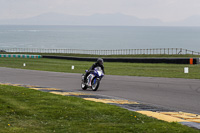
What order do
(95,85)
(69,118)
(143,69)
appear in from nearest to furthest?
(69,118), (95,85), (143,69)

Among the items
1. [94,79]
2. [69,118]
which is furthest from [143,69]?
[69,118]

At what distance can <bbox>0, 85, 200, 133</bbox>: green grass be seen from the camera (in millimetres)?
8000

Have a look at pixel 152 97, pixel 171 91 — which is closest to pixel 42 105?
pixel 152 97

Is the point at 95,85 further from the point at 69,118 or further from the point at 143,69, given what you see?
the point at 143,69

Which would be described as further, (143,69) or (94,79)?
(143,69)

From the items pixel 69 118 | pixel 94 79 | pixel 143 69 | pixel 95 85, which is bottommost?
pixel 69 118

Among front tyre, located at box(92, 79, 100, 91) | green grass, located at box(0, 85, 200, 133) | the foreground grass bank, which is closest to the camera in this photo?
green grass, located at box(0, 85, 200, 133)

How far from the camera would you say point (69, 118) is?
371 inches

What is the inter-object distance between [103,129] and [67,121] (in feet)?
4.51

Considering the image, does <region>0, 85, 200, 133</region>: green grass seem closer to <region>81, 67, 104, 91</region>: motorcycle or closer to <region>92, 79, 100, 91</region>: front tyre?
<region>81, 67, 104, 91</region>: motorcycle

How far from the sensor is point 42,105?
11.2m

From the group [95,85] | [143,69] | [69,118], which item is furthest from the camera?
[143,69]

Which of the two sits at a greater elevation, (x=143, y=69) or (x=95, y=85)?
(x=143, y=69)

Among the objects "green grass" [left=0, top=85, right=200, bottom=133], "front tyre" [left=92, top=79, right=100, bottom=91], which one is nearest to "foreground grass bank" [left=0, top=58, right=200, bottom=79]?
"front tyre" [left=92, top=79, right=100, bottom=91]
